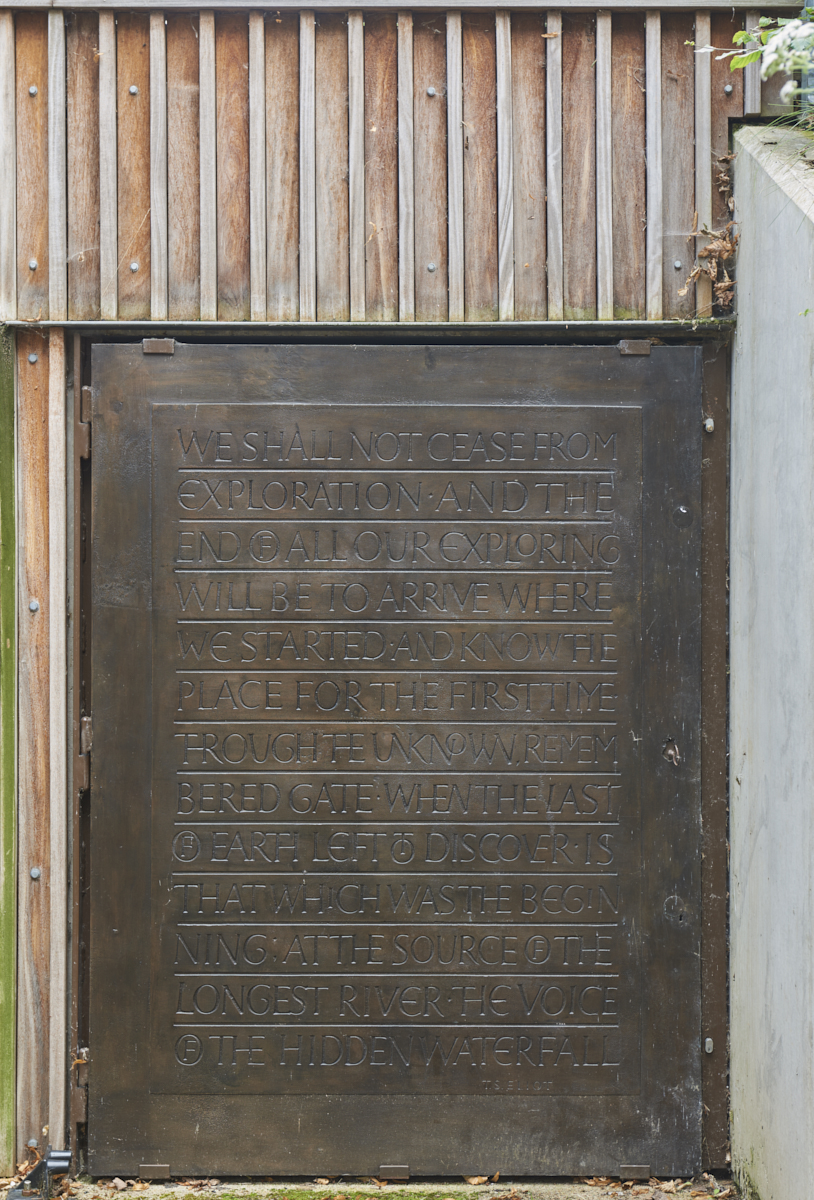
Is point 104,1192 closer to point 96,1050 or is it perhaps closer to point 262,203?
point 96,1050

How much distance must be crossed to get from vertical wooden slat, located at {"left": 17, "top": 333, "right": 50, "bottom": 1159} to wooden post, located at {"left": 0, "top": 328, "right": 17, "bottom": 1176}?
27 millimetres

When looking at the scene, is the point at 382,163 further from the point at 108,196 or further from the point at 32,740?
the point at 32,740

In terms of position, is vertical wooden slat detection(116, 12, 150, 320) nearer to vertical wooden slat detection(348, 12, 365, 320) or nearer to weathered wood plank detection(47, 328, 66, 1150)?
weathered wood plank detection(47, 328, 66, 1150)

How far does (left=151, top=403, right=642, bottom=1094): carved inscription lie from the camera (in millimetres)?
3414

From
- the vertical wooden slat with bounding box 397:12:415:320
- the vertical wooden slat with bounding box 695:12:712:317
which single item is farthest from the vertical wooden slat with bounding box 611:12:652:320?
the vertical wooden slat with bounding box 397:12:415:320

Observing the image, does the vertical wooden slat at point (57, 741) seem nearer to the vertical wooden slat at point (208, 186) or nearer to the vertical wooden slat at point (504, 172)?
the vertical wooden slat at point (208, 186)

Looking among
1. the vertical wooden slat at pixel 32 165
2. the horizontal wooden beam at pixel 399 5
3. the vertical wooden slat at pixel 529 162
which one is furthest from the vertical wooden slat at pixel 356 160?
the vertical wooden slat at pixel 32 165

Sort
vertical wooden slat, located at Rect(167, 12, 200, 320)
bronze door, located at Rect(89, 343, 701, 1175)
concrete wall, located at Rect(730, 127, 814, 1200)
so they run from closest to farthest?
concrete wall, located at Rect(730, 127, 814, 1200) → bronze door, located at Rect(89, 343, 701, 1175) → vertical wooden slat, located at Rect(167, 12, 200, 320)

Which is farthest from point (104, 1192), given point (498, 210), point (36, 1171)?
point (498, 210)

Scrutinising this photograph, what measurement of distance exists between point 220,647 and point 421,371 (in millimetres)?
1420

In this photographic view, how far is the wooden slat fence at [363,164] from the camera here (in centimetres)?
347

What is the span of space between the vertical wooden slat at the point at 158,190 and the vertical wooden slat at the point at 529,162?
147 centimetres

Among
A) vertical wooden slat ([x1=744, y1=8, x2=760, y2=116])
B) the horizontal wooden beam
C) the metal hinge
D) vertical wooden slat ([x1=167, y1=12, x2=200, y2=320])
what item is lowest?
the metal hinge

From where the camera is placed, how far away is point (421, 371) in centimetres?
346
